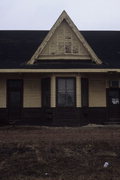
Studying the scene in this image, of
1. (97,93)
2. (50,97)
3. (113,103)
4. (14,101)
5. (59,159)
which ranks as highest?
(97,93)

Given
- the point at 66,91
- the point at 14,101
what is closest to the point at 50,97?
the point at 66,91

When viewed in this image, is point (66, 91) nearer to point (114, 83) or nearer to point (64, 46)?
point (64, 46)

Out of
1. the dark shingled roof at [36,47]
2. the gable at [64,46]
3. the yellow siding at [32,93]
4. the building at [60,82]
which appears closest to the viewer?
the building at [60,82]

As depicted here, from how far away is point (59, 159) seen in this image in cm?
1231

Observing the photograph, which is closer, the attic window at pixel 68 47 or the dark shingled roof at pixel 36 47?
the dark shingled roof at pixel 36 47

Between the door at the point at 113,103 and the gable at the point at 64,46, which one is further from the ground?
the gable at the point at 64,46

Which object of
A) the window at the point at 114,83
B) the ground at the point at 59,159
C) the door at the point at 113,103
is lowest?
the ground at the point at 59,159

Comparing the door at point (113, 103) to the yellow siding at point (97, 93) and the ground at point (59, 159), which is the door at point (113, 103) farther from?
the ground at point (59, 159)

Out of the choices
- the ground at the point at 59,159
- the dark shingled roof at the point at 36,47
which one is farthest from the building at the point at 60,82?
the ground at the point at 59,159

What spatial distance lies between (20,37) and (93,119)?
7202mm

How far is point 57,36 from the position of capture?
23.4 metres

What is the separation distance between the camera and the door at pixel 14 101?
23.9 metres

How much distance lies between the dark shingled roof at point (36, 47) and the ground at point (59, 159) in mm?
8954

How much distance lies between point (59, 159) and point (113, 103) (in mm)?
12588
